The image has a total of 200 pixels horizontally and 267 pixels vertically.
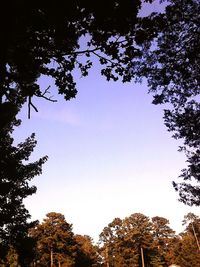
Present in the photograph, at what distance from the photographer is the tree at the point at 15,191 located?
21500 mm

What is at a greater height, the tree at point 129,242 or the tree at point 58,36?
the tree at point 129,242

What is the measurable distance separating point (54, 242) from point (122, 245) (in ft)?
70.2

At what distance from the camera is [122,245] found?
7431cm

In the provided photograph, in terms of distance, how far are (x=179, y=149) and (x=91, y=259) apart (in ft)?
219

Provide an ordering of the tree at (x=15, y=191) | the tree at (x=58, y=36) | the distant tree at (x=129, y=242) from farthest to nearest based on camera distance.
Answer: the distant tree at (x=129, y=242), the tree at (x=15, y=191), the tree at (x=58, y=36)

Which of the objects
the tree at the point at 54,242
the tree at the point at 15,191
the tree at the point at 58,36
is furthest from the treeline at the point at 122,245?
the tree at the point at 58,36

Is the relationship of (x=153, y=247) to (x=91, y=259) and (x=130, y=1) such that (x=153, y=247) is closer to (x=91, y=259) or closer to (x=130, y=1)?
(x=91, y=259)

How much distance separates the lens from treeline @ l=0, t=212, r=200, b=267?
196 feet

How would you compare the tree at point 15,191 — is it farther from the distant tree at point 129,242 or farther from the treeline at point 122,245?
the distant tree at point 129,242

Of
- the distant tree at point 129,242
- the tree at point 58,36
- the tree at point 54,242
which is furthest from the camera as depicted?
the distant tree at point 129,242

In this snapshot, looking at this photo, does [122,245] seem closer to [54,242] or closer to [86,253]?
[86,253]

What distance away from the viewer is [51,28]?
7.98 meters

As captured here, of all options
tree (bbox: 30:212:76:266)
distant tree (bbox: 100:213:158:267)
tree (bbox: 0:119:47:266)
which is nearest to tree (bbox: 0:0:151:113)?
tree (bbox: 0:119:47:266)

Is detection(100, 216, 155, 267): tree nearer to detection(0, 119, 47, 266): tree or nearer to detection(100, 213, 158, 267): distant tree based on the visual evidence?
detection(100, 213, 158, 267): distant tree
